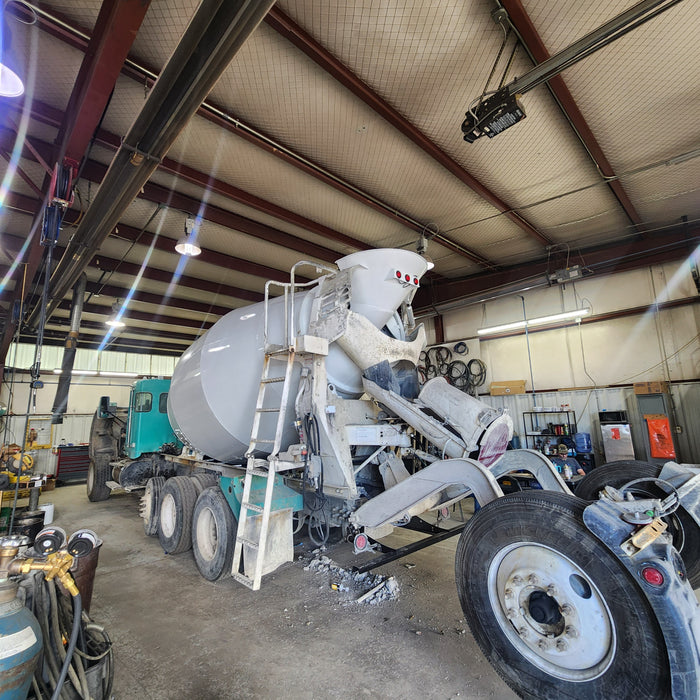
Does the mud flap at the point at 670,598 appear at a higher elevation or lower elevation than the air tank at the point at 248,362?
lower

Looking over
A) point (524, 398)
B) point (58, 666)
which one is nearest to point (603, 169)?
point (524, 398)

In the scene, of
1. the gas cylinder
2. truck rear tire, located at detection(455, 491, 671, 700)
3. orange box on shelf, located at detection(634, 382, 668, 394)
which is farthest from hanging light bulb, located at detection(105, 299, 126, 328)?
orange box on shelf, located at detection(634, 382, 668, 394)

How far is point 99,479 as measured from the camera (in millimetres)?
9219

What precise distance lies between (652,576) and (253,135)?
17.7 feet

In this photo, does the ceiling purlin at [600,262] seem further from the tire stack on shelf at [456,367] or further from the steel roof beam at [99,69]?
the steel roof beam at [99,69]

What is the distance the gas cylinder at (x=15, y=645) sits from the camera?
1469 millimetres

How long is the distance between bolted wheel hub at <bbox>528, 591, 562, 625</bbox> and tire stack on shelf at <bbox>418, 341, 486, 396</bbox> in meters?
7.72

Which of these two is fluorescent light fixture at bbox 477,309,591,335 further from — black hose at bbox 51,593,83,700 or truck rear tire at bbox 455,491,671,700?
black hose at bbox 51,593,83,700

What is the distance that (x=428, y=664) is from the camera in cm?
276

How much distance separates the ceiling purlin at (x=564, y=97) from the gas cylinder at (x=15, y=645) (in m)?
5.22

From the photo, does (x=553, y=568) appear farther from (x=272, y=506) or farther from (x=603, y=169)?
(x=603, y=169)

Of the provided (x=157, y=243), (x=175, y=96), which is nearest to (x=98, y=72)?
(x=175, y=96)

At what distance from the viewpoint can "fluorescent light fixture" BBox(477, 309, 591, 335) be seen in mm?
8422

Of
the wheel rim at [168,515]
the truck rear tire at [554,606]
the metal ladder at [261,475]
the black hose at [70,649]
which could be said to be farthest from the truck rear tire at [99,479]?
the truck rear tire at [554,606]
